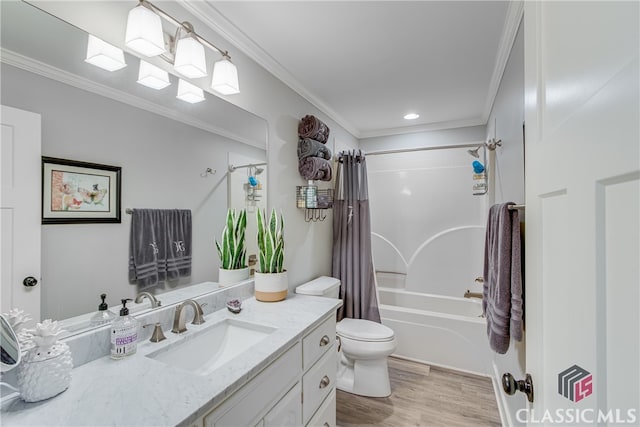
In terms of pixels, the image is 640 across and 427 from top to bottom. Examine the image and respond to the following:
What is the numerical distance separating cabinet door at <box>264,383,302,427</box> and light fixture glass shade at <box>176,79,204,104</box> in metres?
1.43

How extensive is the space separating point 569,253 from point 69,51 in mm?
1555

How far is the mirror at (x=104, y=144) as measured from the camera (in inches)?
37.1

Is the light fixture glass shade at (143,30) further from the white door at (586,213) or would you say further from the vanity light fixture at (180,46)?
the white door at (586,213)

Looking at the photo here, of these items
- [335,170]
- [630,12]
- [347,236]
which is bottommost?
[347,236]

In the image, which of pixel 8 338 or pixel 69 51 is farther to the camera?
pixel 69 51

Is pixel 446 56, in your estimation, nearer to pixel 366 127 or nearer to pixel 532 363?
pixel 366 127

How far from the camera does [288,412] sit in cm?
123

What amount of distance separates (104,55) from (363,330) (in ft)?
7.46

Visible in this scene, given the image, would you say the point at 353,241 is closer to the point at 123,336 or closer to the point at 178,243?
the point at 178,243

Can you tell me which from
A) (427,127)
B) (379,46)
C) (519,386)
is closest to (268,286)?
(519,386)

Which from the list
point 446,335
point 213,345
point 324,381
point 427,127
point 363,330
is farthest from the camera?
point 427,127

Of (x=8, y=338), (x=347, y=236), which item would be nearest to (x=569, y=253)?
(x=8, y=338)

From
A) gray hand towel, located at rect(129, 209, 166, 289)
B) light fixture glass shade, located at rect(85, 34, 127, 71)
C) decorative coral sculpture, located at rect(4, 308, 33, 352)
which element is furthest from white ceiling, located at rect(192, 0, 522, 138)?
decorative coral sculpture, located at rect(4, 308, 33, 352)

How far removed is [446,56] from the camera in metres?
1.90
